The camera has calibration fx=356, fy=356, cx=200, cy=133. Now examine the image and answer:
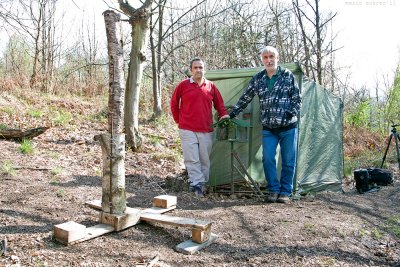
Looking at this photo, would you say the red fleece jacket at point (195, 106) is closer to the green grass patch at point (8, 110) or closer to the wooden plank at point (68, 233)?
the wooden plank at point (68, 233)

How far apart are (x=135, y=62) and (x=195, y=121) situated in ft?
9.95

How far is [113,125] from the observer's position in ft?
9.86

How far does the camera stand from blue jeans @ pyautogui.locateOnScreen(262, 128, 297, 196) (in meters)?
4.57

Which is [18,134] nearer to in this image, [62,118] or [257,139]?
[62,118]

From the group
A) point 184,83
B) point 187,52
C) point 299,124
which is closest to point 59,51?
point 187,52

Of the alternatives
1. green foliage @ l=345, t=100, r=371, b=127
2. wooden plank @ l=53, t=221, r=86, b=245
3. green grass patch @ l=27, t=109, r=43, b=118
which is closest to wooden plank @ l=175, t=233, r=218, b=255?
wooden plank @ l=53, t=221, r=86, b=245

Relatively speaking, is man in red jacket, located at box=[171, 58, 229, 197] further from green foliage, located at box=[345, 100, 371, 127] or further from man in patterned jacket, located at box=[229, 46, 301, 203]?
green foliage, located at box=[345, 100, 371, 127]

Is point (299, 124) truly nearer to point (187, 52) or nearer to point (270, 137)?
point (270, 137)

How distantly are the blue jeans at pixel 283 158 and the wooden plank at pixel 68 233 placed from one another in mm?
2613

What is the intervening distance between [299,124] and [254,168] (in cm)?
94

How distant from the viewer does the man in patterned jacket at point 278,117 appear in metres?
4.49

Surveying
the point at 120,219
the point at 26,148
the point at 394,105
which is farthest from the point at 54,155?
the point at 394,105

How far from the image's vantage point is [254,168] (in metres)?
5.37

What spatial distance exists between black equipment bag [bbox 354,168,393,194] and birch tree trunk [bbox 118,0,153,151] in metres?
4.26
